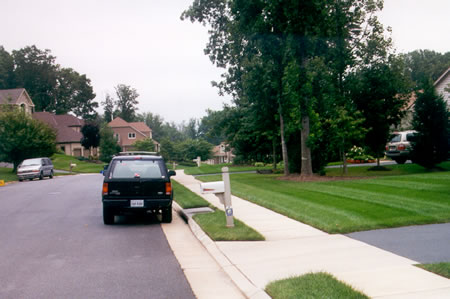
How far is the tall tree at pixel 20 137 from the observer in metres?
42.1

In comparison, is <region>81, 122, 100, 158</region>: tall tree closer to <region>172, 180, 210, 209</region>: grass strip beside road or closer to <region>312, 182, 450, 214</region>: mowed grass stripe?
<region>172, 180, 210, 209</region>: grass strip beside road

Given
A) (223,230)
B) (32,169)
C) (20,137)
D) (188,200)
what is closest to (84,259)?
(223,230)

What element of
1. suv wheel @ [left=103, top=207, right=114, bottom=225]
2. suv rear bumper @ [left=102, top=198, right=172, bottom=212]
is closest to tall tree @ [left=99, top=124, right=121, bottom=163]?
suv wheel @ [left=103, top=207, right=114, bottom=225]

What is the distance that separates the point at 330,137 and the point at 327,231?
13948 mm

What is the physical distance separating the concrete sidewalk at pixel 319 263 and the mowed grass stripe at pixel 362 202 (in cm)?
109

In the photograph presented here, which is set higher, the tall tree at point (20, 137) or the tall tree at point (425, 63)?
the tall tree at point (425, 63)

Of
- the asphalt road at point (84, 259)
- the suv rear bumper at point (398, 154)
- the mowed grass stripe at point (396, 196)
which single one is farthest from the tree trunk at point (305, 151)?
the asphalt road at point (84, 259)

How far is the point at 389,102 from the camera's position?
2442 cm

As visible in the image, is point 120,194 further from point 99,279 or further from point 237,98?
point 237,98

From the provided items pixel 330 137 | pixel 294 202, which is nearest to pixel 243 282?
pixel 294 202

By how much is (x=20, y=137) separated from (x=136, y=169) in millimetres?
34036

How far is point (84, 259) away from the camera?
8.25m

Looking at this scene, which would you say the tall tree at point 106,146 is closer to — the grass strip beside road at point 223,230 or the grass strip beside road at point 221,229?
the grass strip beside road at point 221,229

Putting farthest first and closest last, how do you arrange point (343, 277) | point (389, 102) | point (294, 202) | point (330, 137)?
point (389, 102) < point (330, 137) < point (294, 202) < point (343, 277)
